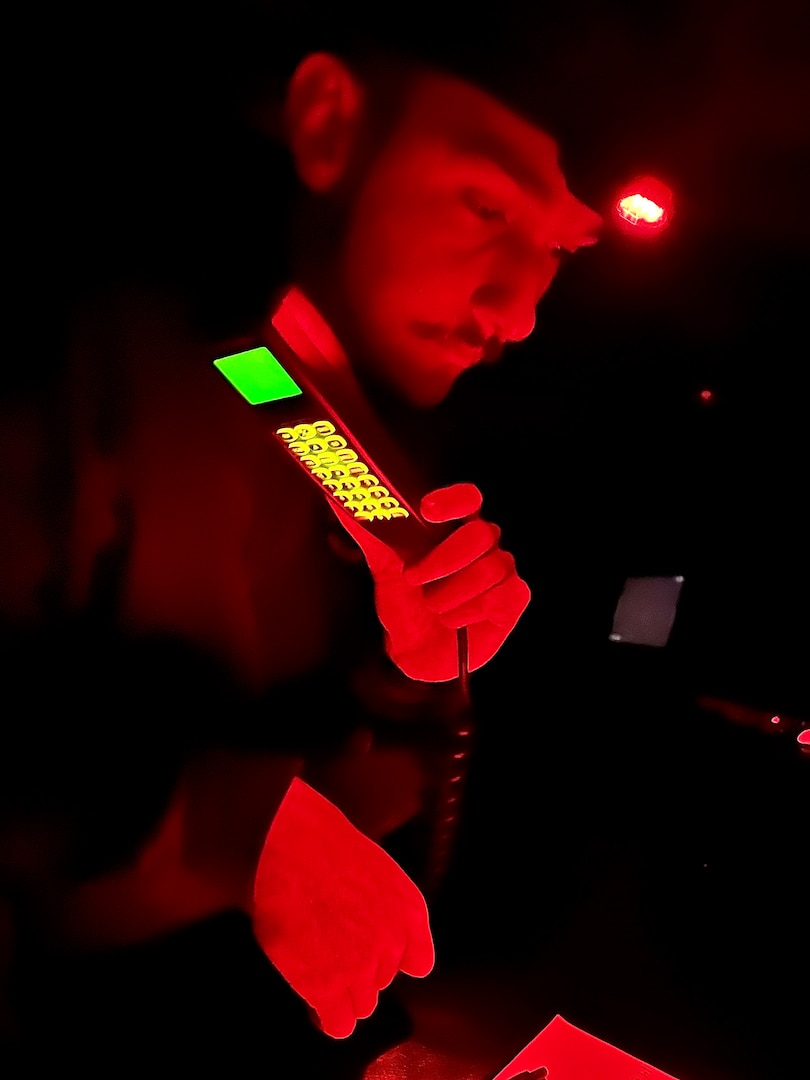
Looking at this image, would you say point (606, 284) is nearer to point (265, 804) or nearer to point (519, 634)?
point (519, 634)

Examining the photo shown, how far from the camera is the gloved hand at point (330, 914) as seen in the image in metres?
0.67

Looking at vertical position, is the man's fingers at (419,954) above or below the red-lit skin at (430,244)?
below

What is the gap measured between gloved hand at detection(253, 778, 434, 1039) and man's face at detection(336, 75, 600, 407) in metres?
0.51

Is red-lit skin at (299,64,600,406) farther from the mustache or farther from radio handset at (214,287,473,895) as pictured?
radio handset at (214,287,473,895)

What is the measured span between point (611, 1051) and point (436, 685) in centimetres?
41

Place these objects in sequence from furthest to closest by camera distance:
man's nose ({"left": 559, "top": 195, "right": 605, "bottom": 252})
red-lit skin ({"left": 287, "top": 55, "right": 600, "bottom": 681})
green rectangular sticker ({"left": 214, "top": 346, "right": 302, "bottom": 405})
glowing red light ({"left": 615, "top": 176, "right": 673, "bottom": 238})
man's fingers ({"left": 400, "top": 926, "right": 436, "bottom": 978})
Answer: glowing red light ({"left": 615, "top": 176, "right": 673, "bottom": 238}), man's nose ({"left": 559, "top": 195, "right": 605, "bottom": 252}), red-lit skin ({"left": 287, "top": 55, "right": 600, "bottom": 681}), man's fingers ({"left": 400, "top": 926, "right": 436, "bottom": 978}), green rectangular sticker ({"left": 214, "top": 346, "right": 302, "bottom": 405})

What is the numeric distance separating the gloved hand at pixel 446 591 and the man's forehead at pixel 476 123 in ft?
1.27

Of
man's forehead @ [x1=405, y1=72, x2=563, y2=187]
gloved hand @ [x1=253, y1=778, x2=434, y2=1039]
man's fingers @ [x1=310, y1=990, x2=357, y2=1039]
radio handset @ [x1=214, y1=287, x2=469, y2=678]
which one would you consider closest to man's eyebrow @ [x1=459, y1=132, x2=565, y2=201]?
man's forehead @ [x1=405, y1=72, x2=563, y2=187]

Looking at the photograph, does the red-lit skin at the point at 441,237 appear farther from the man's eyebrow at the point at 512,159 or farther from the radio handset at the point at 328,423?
the radio handset at the point at 328,423

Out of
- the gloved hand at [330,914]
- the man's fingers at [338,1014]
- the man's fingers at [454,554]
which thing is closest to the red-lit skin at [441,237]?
the man's fingers at [454,554]

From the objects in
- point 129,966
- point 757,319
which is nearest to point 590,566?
point 757,319

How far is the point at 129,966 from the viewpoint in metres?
0.77

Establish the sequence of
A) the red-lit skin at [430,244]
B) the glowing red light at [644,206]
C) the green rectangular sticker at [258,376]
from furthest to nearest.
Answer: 1. the glowing red light at [644,206]
2. the red-lit skin at [430,244]
3. the green rectangular sticker at [258,376]

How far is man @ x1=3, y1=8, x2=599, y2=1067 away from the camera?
68cm
